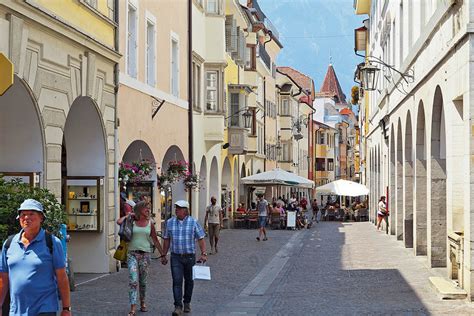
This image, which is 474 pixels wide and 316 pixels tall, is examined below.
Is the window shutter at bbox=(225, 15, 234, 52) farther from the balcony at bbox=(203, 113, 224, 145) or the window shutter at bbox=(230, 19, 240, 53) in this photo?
the balcony at bbox=(203, 113, 224, 145)

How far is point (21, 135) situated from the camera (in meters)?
14.8

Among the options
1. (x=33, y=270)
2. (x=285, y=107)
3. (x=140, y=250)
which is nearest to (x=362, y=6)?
(x=285, y=107)

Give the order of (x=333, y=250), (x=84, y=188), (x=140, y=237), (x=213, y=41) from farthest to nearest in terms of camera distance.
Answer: (x=213, y=41) → (x=333, y=250) → (x=84, y=188) → (x=140, y=237)

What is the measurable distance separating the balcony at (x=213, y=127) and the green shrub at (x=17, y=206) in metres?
23.3

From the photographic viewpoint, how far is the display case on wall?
61.0 ft

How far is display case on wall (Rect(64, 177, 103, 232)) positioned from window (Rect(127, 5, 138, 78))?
4.52m

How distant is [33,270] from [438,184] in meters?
13.1

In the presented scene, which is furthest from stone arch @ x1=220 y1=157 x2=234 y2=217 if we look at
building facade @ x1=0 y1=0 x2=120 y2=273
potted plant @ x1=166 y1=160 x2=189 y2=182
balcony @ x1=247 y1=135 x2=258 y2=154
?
building facade @ x1=0 y1=0 x2=120 y2=273

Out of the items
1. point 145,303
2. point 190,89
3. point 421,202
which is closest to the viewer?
point 145,303

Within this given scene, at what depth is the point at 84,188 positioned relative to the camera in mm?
18609

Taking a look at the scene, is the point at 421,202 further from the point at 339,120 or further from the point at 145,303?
the point at 339,120

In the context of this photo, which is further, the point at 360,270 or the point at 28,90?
the point at 360,270

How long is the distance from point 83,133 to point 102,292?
4122 mm

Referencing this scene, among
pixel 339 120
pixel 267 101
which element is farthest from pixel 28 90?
pixel 339 120
